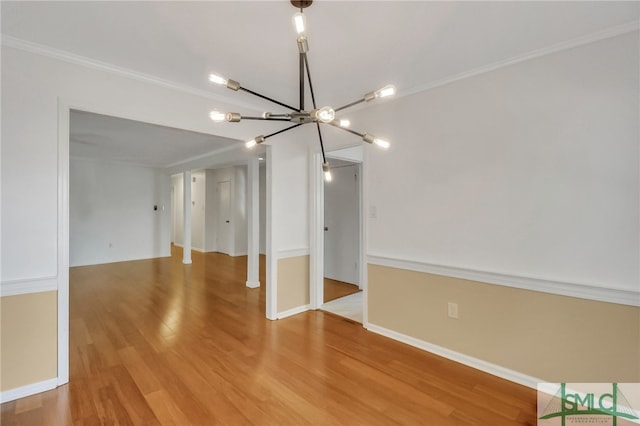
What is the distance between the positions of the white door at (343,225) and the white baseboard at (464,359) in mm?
1846

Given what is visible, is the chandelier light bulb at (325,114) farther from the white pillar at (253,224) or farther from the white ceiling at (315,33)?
the white pillar at (253,224)

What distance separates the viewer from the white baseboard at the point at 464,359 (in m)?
2.16

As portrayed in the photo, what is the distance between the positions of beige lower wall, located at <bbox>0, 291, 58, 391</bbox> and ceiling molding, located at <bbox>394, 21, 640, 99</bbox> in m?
3.57

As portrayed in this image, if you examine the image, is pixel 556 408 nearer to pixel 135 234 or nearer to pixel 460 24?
pixel 460 24

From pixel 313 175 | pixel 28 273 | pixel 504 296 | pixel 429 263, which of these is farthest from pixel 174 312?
pixel 504 296

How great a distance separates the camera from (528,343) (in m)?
2.16

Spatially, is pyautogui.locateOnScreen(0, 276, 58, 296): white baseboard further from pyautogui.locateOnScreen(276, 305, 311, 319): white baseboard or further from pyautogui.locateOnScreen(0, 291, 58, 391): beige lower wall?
pyautogui.locateOnScreen(276, 305, 311, 319): white baseboard

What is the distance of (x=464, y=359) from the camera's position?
2465 millimetres

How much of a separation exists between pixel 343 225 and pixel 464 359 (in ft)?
9.37

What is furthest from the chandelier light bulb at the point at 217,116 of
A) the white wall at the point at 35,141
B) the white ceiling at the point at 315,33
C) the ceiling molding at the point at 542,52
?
the ceiling molding at the point at 542,52

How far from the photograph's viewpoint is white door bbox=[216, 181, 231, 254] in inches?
311

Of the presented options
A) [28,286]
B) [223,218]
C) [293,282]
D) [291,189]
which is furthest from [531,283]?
[223,218]

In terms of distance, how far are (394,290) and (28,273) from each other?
120 inches

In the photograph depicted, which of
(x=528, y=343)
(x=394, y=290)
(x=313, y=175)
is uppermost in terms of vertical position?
(x=313, y=175)
